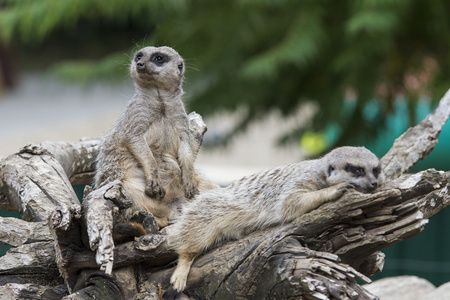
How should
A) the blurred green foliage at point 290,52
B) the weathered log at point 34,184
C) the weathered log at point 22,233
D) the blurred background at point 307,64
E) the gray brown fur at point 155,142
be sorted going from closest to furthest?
1. the weathered log at point 22,233
2. the gray brown fur at point 155,142
3. the weathered log at point 34,184
4. the blurred background at point 307,64
5. the blurred green foliage at point 290,52

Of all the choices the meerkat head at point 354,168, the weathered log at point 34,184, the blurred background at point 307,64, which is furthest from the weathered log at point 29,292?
the blurred background at point 307,64

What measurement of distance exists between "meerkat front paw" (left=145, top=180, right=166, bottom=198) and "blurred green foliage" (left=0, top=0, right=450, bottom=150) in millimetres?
3885

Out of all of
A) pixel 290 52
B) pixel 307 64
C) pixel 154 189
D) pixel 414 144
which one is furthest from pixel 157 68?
pixel 307 64

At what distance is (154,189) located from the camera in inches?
114

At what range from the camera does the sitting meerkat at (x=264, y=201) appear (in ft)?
8.38

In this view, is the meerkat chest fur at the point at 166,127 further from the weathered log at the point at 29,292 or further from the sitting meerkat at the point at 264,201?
the weathered log at the point at 29,292

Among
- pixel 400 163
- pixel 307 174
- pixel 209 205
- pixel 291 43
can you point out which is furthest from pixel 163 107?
pixel 291 43

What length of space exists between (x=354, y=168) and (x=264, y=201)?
1.32 feet

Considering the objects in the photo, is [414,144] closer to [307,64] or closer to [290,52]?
[290,52]

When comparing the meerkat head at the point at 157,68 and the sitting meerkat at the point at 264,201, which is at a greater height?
the meerkat head at the point at 157,68

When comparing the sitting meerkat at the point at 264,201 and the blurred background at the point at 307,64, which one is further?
the blurred background at the point at 307,64

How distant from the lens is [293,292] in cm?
226

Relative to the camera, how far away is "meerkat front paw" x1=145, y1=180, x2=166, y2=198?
291cm

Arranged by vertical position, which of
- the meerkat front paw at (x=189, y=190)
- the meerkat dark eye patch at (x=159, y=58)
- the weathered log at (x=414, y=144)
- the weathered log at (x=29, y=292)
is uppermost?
the meerkat dark eye patch at (x=159, y=58)
